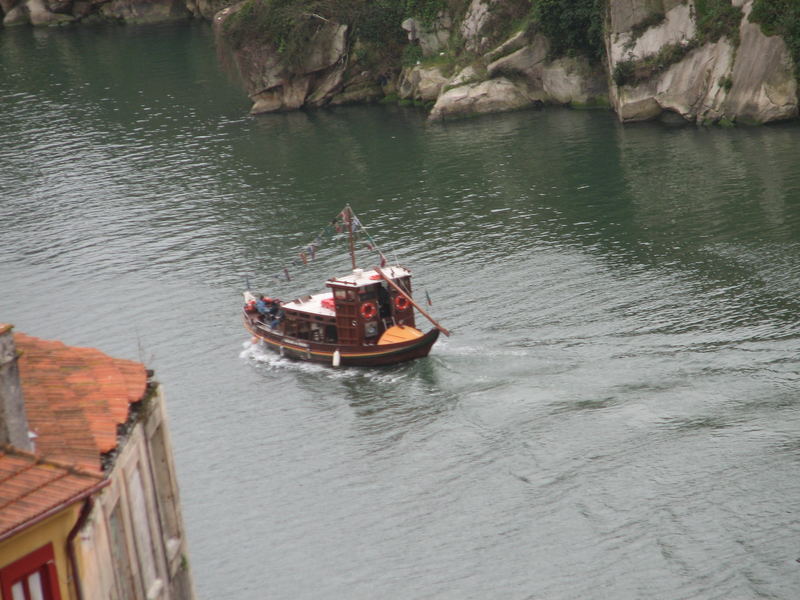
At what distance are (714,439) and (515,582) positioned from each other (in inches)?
410

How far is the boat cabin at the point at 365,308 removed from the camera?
51.2 m

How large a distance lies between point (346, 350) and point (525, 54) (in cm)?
5134

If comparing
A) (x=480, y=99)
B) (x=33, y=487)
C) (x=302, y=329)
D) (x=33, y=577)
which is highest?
(x=33, y=487)

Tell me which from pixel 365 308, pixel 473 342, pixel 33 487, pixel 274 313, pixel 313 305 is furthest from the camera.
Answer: pixel 274 313

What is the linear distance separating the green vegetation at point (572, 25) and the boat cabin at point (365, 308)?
4707 centimetres

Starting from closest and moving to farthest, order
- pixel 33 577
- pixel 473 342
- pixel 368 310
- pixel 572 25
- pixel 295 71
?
pixel 33 577
pixel 473 342
pixel 368 310
pixel 572 25
pixel 295 71

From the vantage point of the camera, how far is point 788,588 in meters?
32.0

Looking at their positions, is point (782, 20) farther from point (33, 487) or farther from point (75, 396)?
point (33, 487)

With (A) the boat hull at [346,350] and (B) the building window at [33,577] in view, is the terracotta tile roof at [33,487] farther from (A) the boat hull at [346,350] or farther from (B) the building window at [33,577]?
(A) the boat hull at [346,350]

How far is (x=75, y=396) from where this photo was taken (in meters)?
19.8

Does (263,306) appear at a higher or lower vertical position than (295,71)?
lower

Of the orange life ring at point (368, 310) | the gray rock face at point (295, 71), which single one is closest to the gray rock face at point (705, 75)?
the gray rock face at point (295, 71)

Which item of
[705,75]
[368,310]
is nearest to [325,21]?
[705,75]

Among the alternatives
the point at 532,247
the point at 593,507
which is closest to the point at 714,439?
the point at 593,507
